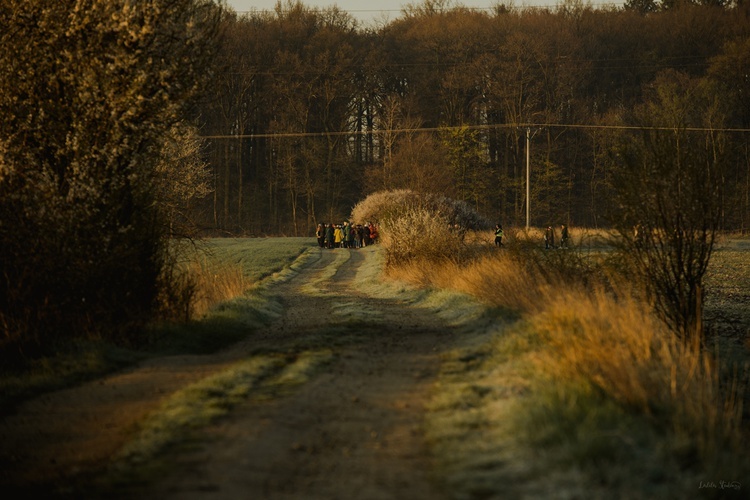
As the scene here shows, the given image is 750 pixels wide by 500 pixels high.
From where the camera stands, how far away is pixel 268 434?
28.0ft

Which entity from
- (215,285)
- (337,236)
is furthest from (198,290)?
(337,236)

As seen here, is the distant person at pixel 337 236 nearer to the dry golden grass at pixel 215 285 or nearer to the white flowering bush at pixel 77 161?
the dry golden grass at pixel 215 285

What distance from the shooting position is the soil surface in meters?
7.21

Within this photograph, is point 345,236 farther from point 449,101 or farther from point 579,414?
point 579,414

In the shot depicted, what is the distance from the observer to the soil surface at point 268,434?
7.21 meters

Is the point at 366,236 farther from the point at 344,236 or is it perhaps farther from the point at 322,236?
the point at 322,236

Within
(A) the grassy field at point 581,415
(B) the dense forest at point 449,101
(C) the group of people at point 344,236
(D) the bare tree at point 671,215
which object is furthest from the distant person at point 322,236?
(A) the grassy field at point 581,415

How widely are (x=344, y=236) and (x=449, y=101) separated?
78.3 feet

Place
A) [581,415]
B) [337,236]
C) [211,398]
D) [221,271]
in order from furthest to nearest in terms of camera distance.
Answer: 1. [337,236]
2. [221,271]
3. [211,398]
4. [581,415]

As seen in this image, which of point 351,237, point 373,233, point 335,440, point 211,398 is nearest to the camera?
point 335,440

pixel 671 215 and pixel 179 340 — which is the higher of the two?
pixel 671 215

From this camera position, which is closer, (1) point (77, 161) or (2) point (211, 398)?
(2) point (211, 398)

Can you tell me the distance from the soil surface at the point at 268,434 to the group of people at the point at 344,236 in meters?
41.4

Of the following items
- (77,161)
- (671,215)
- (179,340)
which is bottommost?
(179,340)
